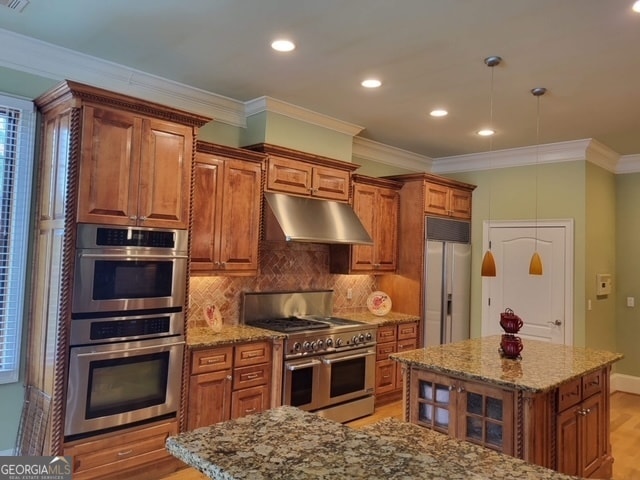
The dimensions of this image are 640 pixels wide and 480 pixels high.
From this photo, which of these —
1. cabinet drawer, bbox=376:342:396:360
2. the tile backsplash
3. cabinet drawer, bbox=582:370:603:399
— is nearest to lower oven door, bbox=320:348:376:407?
cabinet drawer, bbox=376:342:396:360

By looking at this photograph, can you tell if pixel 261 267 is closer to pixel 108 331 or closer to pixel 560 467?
pixel 108 331

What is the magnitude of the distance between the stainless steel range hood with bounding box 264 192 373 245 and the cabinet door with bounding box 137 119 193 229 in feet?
3.14

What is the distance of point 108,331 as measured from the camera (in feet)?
9.61

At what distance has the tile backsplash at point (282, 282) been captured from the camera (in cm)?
404

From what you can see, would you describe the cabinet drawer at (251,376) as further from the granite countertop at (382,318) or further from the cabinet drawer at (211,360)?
the granite countertop at (382,318)

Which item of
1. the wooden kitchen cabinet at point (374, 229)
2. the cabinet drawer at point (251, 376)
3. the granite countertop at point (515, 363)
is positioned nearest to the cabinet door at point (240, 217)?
the cabinet drawer at point (251, 376)

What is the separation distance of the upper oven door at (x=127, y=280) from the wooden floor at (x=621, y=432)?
1.25 metres

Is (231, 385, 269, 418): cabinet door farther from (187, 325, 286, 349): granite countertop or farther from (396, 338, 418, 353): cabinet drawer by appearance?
(396, 338, 418, 353): cabinet drawer

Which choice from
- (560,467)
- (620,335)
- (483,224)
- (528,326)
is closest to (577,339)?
(528,326)

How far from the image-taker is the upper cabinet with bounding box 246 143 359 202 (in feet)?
13.8

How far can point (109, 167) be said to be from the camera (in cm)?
296

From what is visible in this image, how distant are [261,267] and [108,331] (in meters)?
1.75

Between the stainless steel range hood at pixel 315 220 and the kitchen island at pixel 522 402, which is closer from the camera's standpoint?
the kitchen island at pixel 522 402

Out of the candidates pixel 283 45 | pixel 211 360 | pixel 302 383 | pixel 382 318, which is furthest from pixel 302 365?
pixel 283 45
